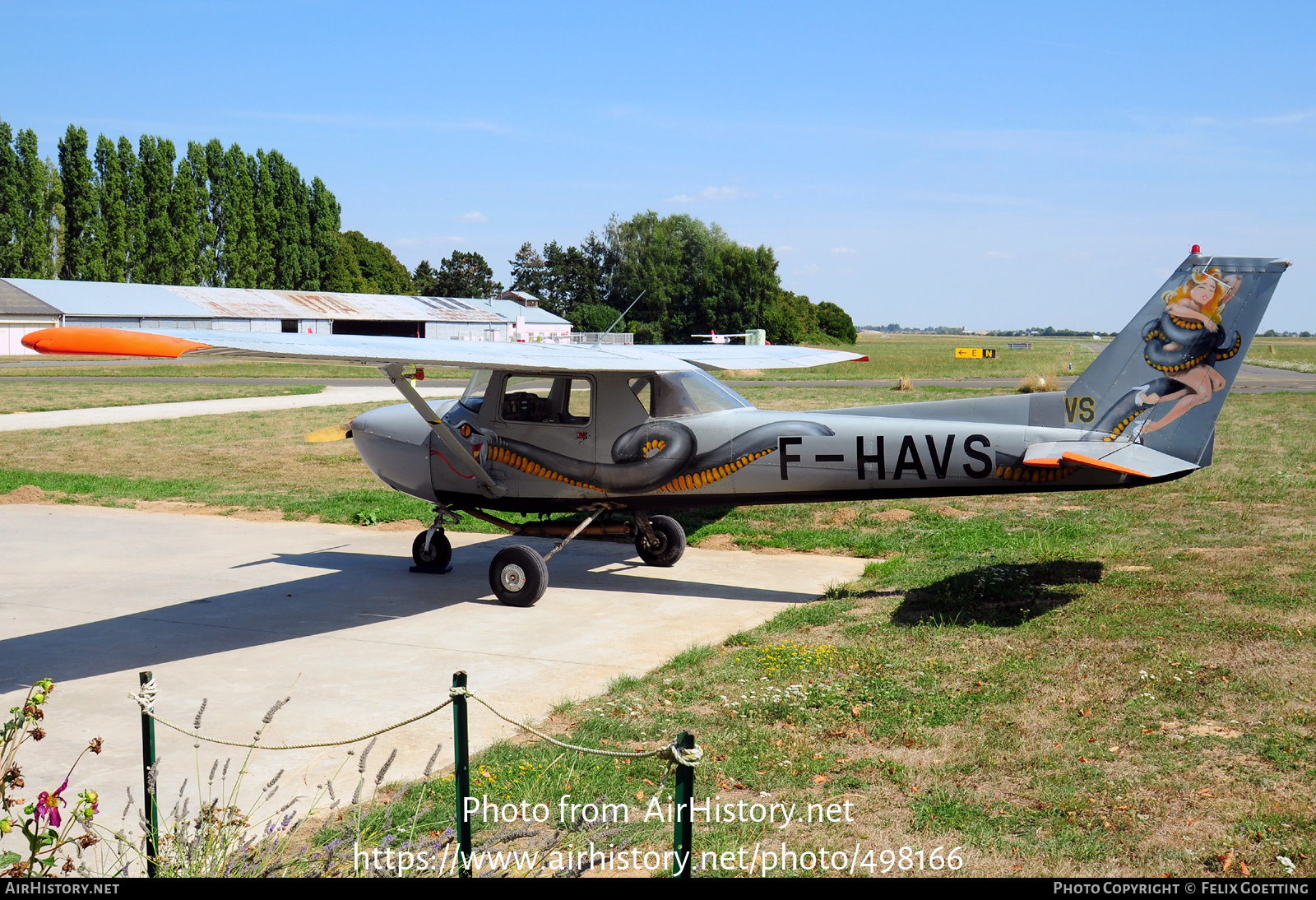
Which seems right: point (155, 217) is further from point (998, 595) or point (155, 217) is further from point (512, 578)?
point (998, 595)

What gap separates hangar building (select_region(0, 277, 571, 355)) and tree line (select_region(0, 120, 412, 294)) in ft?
8.86

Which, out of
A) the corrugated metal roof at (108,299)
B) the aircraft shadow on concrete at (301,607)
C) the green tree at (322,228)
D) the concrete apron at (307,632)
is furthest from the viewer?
the green tree at (322,228)

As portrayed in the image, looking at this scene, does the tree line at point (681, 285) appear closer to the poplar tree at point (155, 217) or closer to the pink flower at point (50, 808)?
the poplar tree at point (155, 217)

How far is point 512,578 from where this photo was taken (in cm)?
1062

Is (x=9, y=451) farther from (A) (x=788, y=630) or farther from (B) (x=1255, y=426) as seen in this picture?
(B) (x=1255, y=426)

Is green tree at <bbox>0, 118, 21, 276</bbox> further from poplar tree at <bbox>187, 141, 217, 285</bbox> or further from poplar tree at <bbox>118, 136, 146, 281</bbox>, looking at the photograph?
poplar tree at <bbox>187, 141, 217, 285</bbox>

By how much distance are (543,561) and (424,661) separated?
2.29m

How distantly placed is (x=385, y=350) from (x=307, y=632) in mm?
2802

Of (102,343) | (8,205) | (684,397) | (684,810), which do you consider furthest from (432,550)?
(8,205)

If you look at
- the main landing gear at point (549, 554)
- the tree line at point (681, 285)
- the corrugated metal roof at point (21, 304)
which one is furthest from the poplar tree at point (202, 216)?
the main landing gear at point (549, 554)

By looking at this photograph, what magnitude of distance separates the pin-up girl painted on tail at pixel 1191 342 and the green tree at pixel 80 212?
279 ft

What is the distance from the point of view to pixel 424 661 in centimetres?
864

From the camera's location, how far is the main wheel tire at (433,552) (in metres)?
12.2
